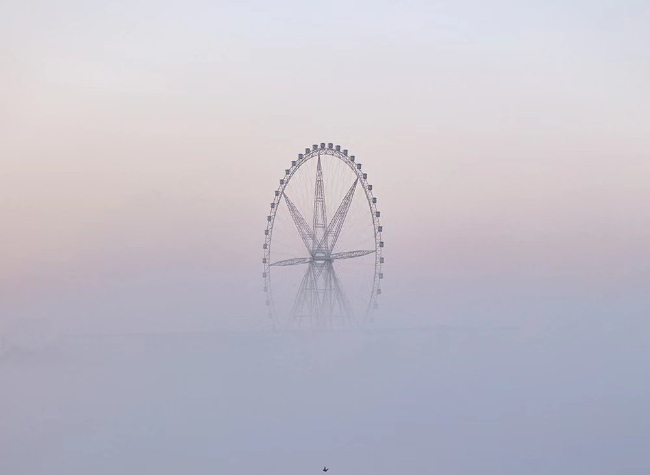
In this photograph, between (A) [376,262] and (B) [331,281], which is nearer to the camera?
(B) [331,281]

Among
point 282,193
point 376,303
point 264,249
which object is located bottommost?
point 376,303

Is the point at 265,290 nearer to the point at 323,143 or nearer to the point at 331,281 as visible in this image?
the point at 331,281

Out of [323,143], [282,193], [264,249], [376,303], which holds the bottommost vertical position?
[376,303]

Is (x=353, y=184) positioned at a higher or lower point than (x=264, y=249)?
higher

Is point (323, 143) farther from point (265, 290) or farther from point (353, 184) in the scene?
point (265, 290)

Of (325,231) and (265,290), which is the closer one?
(325,231)

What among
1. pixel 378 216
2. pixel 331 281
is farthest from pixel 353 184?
pixel 331 281

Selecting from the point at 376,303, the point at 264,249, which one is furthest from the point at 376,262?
the point at 264,249

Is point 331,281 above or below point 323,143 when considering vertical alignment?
below
